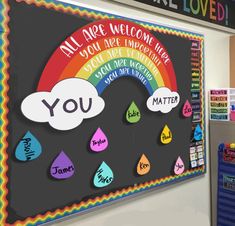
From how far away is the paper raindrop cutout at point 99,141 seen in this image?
1164 millimetres

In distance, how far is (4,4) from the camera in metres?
0.93

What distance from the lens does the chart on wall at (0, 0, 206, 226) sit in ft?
3.17

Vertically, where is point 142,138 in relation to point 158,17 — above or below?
below

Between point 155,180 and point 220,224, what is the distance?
0.55 metres

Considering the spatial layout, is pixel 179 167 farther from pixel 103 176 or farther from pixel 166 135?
pixel 103 176

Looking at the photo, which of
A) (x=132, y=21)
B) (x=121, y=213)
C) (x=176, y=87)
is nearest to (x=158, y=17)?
(x=132, y=21)

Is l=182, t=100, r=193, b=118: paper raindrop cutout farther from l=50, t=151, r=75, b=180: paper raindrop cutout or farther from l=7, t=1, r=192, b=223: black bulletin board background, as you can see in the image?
l=50, t=151, r=75, b=180: paper raindrop cutout

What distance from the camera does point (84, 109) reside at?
3.69 feet

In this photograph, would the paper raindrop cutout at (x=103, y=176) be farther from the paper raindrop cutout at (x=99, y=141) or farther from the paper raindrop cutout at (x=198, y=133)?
the paper raindrop cutout at (x=198, y=133)

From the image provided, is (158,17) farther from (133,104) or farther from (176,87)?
(133,104)

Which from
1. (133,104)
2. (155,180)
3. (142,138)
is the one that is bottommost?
(155,180)

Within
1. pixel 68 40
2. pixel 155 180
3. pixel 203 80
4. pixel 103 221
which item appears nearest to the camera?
pixel 68 40

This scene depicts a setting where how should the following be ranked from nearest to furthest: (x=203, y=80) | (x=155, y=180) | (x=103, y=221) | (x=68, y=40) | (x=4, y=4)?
(x=4, y=4)
(x=68, y=40)
(x=103, y=221)
(x=155, y=180)
(x=203, y=80)

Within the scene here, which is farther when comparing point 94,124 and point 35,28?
point 94,124
